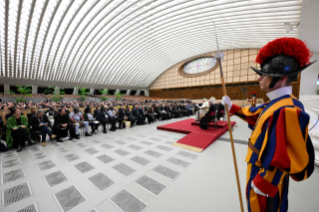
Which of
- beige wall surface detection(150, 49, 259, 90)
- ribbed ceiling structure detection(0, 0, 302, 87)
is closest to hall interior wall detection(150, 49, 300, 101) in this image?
beige wall surface detection(150, 49, 259, 90)

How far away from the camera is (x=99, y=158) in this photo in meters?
3.25

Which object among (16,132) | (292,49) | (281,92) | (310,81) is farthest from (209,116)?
(16,132)

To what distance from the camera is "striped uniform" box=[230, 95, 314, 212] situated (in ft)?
2.54

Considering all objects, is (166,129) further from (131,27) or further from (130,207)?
(131,27)

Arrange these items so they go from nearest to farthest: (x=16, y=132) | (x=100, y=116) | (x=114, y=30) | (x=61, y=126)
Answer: (x=16, y=132)
(x=61, y=126)
(x=100, y=116)
(x=114, y=30)

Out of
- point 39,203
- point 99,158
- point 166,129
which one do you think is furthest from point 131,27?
point 39,203

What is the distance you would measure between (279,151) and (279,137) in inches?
3.3

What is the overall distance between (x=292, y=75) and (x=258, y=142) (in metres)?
0.55

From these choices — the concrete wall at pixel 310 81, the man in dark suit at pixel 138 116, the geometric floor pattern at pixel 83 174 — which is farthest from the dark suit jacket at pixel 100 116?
the concrete wall at pixel 310 81

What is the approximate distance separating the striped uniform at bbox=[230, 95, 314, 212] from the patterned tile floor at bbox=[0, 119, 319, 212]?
105 centimetres

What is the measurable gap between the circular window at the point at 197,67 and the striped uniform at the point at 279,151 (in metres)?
25.7

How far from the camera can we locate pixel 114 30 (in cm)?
1531

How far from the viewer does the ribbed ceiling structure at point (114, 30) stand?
11.2 metres

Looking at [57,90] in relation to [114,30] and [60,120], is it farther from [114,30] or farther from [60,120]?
[60,120]
